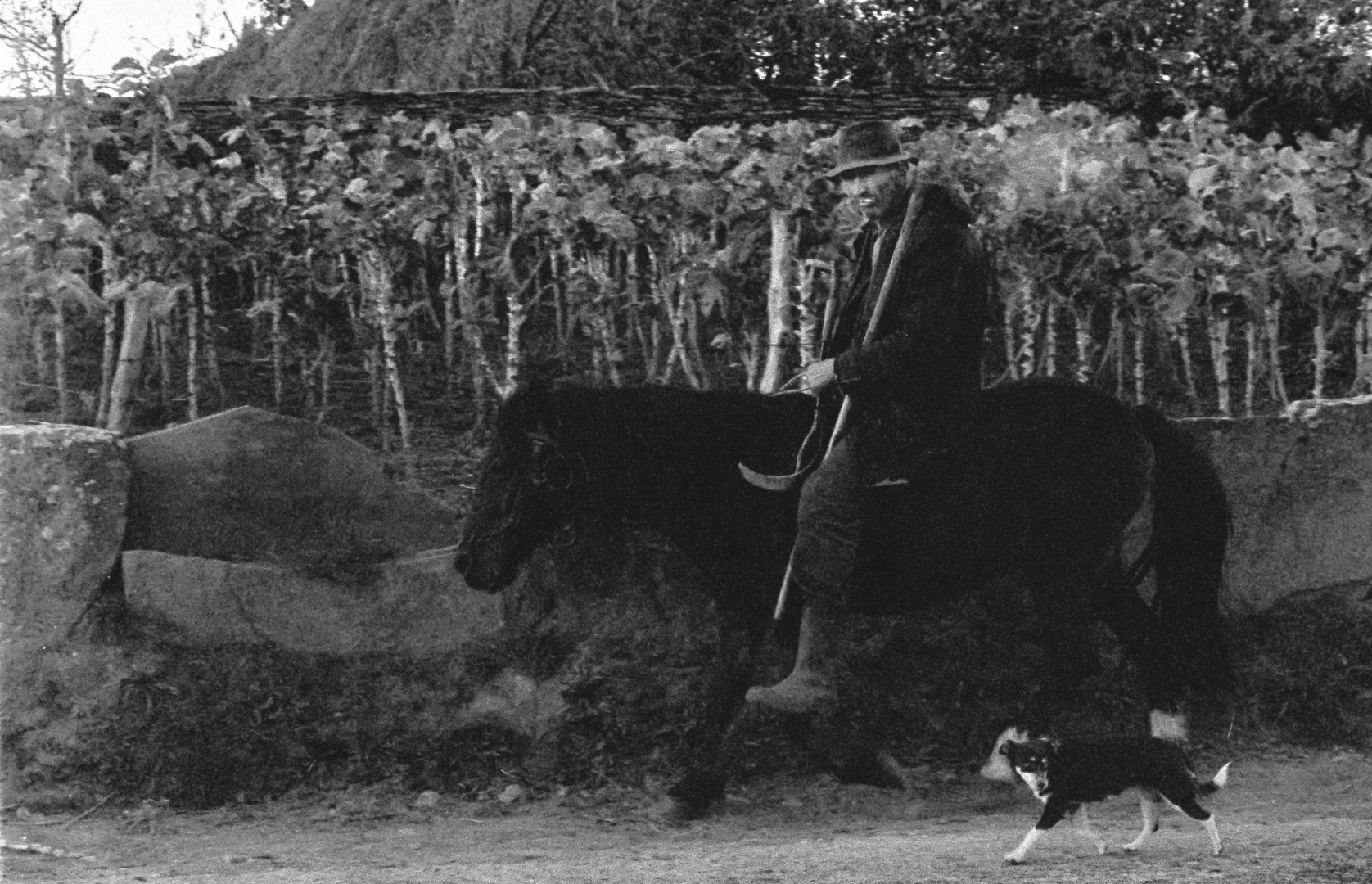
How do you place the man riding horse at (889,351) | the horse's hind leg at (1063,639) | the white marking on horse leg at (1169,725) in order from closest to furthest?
the man riding horse at (889,351)
the horse's hind leg at (1063,639)
the white marking on horse leg at (1169,725)

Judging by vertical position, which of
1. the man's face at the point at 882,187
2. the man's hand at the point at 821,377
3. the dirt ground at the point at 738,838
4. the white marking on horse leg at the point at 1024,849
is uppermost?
the man's face at the point at 882,187

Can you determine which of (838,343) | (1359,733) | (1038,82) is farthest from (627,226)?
(1038,82)

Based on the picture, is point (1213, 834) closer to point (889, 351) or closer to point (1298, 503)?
point (889, 351)

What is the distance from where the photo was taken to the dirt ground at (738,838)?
5.92 meters

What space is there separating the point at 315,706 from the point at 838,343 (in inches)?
98.7

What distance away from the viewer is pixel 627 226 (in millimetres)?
8211

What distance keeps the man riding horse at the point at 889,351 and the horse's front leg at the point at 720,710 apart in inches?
14.8

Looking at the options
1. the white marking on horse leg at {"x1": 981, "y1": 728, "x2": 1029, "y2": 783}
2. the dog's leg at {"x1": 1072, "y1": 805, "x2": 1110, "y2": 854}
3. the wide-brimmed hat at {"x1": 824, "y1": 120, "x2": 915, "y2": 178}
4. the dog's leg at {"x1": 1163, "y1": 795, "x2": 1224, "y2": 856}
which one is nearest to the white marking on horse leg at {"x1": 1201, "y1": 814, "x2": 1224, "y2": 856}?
the dog's leg at {"x1": 1163, "y1": 795, "x2": 1224, "y2": 856}

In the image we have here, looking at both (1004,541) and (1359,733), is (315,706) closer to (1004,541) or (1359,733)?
(1004,541)

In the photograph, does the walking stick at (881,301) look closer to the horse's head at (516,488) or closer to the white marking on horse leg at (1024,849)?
the horse's head at (516,488)

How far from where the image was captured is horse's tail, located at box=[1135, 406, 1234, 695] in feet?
23.6

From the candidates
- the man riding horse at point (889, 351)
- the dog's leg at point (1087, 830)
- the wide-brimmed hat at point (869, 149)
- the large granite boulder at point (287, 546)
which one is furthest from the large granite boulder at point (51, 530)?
the dog's leg at point (1087, 830)

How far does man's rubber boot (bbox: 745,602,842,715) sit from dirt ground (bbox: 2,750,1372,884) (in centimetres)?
46

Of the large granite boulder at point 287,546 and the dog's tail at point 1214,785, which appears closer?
the dog's tail at point 1214,785
